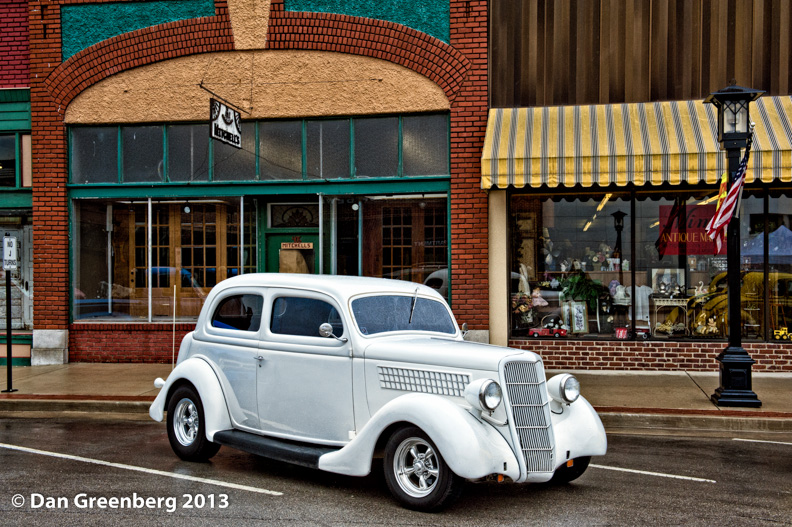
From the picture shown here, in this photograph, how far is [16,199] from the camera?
13859 mm

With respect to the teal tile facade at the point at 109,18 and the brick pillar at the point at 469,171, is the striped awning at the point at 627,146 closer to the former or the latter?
the brick pillar at the point at 469,171

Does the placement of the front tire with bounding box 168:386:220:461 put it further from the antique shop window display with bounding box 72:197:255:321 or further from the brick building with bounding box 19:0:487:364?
the antique shop window display with bounding box 72:197:255:321

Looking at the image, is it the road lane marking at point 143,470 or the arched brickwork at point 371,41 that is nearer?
the road lane marking at point 143,470

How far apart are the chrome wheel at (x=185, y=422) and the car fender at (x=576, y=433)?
335 centimetres

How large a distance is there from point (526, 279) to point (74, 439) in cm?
751

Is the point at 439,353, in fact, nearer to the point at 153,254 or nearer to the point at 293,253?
the point at 293,253

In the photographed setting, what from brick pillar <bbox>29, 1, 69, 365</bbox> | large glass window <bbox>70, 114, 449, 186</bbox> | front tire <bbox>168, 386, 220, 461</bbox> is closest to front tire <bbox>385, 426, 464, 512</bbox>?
front tire <bbox>168, 386, 220, 461</bbox>

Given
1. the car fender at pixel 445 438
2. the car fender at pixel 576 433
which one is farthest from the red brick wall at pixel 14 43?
the car fender at pixel 576 433

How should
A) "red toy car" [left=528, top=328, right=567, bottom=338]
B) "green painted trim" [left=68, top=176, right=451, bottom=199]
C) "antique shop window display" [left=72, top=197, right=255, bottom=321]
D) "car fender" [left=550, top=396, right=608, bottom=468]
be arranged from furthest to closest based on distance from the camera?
"antique shop window display" [left=72, top=197, right=255, bottom=321] → "green painted trim" [left=68, top=176, right=451, bottom=199] → "red toy car" [left=528, top=328, right=567, bottom=338] → "car fender" [left=550, top=396, right=608, bottom=468]

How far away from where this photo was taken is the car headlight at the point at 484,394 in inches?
205

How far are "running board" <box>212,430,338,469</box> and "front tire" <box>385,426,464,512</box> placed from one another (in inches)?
27.5

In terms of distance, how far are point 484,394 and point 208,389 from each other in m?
2.82

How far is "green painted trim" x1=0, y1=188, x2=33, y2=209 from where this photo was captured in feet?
45.4

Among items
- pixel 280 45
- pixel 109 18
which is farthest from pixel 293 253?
pixel 109 18
